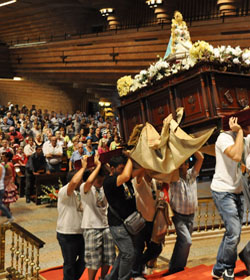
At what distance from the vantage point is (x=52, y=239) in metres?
7.81

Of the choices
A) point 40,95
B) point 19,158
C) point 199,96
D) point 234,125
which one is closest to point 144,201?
point 199,96

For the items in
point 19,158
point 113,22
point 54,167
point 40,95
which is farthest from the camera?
point 40,95

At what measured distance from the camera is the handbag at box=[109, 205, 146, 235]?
4.26m

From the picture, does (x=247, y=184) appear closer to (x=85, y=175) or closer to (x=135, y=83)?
(x=85, y=175)

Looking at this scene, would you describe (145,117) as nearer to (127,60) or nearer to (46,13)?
(127,60)

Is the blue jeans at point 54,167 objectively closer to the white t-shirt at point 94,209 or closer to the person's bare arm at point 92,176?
the white t-shirt at point 94,209

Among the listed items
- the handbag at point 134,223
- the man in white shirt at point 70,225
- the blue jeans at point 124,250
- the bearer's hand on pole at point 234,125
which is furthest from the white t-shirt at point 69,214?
the bearer's hand on pole at point 234,125

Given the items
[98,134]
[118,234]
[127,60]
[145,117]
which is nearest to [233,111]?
[145,117]

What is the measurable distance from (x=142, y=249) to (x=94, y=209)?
0.60 m

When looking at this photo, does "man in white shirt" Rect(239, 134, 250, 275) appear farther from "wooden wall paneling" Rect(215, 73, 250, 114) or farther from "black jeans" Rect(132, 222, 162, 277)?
"black jeans" Rect(132, 222, 162, 277)

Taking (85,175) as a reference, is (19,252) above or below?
below

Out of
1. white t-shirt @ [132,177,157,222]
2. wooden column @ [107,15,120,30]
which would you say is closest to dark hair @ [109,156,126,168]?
white t-shirt @ [132,177,157,222]

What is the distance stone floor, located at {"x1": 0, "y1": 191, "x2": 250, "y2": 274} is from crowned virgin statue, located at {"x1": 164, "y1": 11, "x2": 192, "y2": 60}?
2.80m

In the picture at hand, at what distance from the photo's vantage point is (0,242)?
5844 mm
